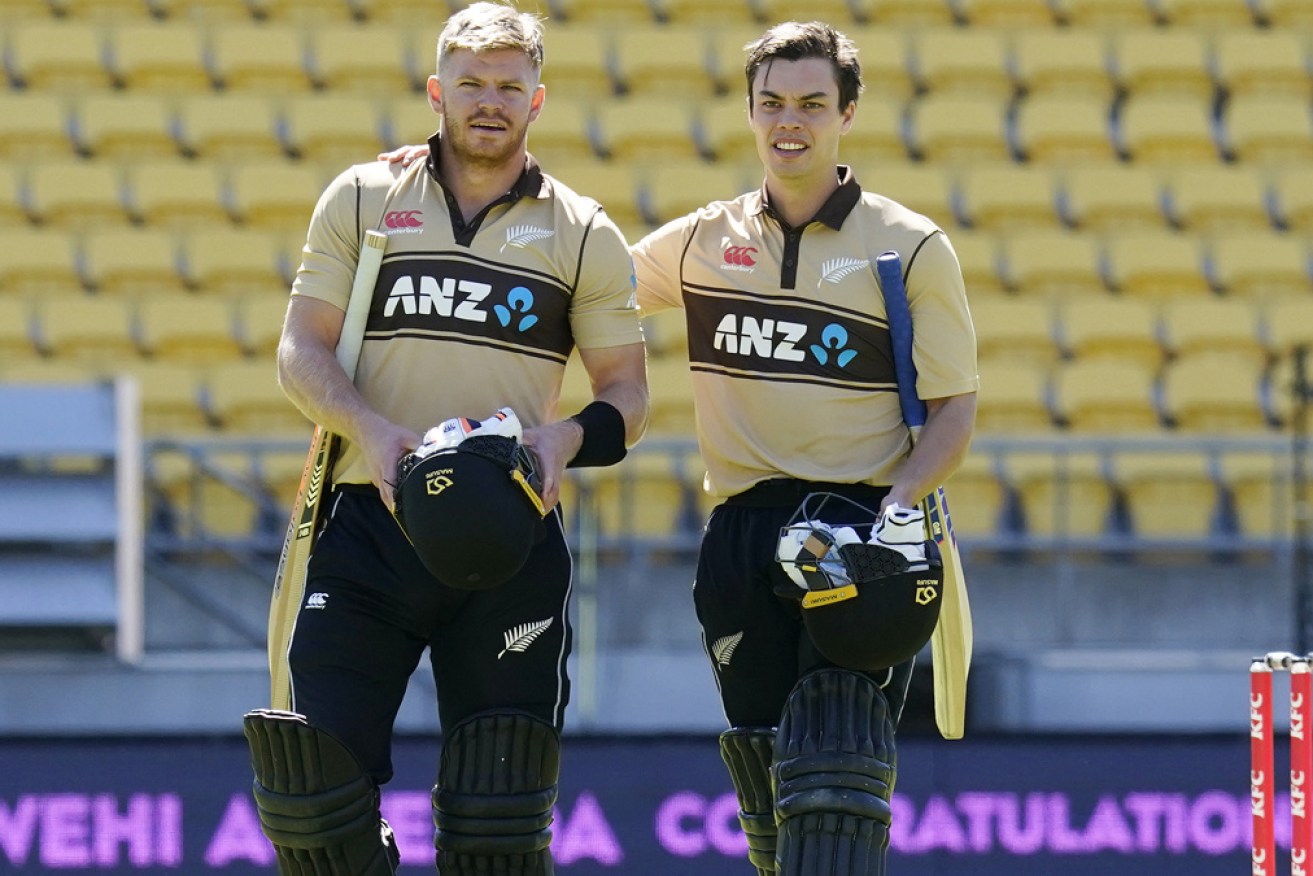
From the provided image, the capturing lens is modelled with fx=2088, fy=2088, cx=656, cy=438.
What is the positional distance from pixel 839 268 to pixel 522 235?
0.63 meters

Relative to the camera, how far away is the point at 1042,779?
629 centimetres

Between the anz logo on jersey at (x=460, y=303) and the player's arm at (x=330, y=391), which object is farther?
the anz logo on jersey at (x=460, y=303)

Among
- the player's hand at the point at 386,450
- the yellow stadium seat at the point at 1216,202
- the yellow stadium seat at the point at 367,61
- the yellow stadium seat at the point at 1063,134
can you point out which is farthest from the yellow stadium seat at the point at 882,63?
the player's hand at the point at 386,450

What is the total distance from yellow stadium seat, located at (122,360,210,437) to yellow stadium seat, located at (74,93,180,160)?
1638 millimetres

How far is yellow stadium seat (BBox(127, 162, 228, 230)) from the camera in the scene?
394 inches

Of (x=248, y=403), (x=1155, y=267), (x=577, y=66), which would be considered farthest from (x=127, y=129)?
(x=1155, y=267)

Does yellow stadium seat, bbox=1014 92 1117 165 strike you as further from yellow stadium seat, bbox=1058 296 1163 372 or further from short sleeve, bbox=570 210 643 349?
short sleeve, bbox=570 210 643 349

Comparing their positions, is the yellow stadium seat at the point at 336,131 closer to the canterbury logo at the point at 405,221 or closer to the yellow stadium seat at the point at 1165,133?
the yellow stadium seat at the point at 1165,133

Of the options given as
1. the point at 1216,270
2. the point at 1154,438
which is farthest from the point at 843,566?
the point at 1216,270

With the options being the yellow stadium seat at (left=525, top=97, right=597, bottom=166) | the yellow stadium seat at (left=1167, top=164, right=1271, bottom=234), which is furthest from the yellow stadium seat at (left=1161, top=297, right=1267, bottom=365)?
the yellow stadium seat at (left=525, top=97, right=597, bottom=166)

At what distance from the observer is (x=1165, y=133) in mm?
10602

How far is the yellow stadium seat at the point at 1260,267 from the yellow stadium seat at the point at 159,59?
514 cm

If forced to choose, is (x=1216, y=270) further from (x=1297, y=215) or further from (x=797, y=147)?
(x=797, y=147)

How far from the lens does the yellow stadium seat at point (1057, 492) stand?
25.2ft
